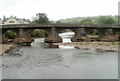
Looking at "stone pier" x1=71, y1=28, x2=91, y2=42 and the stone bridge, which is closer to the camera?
the stone bridge

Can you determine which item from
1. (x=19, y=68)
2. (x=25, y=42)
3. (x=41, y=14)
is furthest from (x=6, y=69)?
(x=41, y=14)

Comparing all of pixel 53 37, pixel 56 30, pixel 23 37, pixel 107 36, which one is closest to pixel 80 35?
pixel 56 30

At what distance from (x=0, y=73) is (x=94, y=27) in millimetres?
49824

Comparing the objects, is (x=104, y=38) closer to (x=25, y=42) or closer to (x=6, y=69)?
(x=25, y=42)

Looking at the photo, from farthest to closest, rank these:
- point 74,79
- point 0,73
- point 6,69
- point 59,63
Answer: point 59,63 → point 6,69 → point 0,73 → point 74,79

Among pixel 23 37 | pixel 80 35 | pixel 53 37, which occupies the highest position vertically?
pixel 80 35

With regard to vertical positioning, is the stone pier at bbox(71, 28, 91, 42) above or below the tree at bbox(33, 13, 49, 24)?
below

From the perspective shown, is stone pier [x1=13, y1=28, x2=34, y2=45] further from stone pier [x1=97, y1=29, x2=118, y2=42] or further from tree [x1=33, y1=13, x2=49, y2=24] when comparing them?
tree [x1=33, y1=13, x2=49, y2=24]

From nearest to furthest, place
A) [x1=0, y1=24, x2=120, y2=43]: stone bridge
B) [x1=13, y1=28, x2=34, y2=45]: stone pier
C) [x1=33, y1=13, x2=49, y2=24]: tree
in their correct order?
[x1=13, y1=28, x2=34, y2=45]: stone pier < [x1=0, y1=24, x2=120, y2=43]: stone bridge < [x1=33, y1=13, x2=49, y2=24]: tree

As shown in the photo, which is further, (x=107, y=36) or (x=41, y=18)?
(x=41, y=18)

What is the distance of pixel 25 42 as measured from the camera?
72.8 m

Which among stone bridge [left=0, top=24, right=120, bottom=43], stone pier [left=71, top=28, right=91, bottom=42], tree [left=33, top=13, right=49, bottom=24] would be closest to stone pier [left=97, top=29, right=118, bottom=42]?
stone bridge [left=0, top=24, right=120, bottom=43]

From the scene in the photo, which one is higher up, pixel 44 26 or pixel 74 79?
pixel 44 26

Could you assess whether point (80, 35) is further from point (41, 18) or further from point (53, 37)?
point (41, 18)
